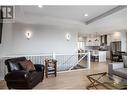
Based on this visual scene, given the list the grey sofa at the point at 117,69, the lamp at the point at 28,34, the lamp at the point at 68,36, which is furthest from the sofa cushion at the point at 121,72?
the lamp at the point at 28,34

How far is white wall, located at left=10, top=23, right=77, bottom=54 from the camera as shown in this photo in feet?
21.6

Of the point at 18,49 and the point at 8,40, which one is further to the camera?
the point at 18,49

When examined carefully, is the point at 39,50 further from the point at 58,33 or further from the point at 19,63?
the point at 19,63

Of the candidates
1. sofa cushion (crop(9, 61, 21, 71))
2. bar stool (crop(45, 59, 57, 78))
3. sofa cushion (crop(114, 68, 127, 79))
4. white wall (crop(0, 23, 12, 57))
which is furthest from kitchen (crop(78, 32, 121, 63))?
sofa cushion (crop(9, 61, 21, 71))

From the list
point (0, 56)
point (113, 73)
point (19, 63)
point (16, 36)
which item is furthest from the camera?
point (16, 36)

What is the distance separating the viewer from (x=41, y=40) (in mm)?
7137

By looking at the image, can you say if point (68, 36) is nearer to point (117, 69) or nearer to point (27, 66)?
point (117, 69)

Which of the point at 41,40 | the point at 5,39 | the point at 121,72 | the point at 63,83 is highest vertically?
the point at 41,40

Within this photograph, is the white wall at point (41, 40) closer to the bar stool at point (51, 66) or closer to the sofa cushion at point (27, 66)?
the bar stool at point (51, 66)

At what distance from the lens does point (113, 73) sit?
4.55m

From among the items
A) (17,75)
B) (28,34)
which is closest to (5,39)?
(17,75)

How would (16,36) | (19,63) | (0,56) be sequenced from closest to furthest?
(19,63), (0,56), (16,36)
